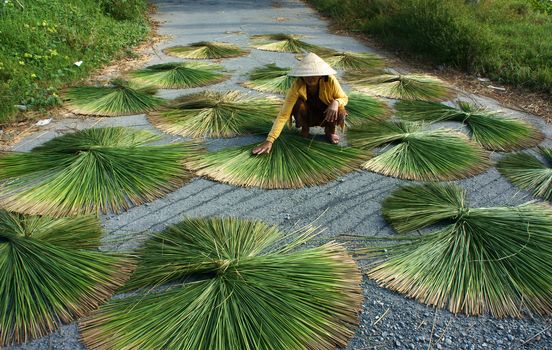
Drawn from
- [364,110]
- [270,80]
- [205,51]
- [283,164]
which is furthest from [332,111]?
[205,51]

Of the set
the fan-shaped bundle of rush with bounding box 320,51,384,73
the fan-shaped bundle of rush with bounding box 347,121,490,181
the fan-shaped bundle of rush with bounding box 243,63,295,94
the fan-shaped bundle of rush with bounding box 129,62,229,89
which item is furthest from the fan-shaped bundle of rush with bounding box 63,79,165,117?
the fan-shaped bundle of rush with bounding box 320,51,384,73

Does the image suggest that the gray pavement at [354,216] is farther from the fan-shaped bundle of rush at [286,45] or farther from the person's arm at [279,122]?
the fan-shaped bundle of rush at [286,45]

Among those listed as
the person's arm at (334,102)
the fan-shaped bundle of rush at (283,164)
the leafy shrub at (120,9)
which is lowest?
the fan-shaped bundle of rush at (283,164)

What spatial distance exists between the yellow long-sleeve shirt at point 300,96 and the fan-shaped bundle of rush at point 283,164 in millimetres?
134

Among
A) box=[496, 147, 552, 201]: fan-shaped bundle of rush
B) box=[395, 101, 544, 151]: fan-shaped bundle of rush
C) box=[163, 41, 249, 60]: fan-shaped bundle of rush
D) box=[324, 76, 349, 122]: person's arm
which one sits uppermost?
box=[324, 76, 349, 122]: person's arm

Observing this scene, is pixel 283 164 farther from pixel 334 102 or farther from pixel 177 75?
pixel 177 75

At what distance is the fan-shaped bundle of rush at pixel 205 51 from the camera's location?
4.98 m

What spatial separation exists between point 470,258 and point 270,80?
8.54 feet

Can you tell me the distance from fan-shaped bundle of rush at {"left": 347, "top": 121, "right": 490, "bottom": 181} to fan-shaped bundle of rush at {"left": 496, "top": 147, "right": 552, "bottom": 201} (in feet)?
0.39

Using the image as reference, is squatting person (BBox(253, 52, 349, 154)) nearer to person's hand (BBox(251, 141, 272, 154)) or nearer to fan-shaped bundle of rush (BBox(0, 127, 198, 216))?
person's hand (BBox(251, 141, 272, 154))

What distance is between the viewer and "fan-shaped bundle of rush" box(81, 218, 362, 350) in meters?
1.48

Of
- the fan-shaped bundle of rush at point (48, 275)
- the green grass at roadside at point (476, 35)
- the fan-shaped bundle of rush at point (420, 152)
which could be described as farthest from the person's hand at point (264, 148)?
the green grass at roadside at point (476, 35)

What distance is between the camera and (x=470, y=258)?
1.84 metres

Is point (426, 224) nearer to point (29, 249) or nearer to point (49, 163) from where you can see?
point (29, 249)
